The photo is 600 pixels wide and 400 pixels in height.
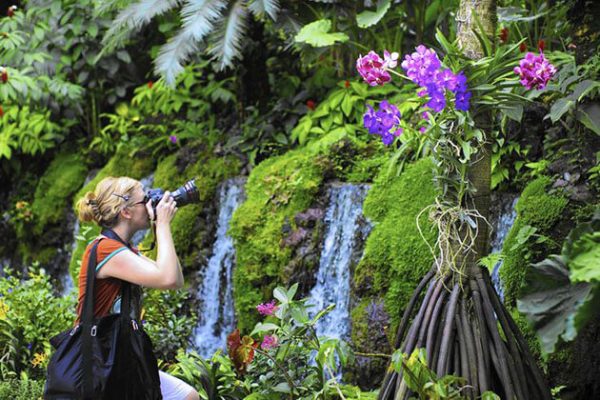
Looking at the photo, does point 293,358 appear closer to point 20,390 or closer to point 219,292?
point 20,390

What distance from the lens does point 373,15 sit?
632cm

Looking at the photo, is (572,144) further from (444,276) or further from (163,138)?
(163,138)

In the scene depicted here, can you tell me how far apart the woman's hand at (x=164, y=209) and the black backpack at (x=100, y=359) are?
0.28 meters

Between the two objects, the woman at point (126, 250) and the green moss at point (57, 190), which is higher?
the green moss at point (57, 190)

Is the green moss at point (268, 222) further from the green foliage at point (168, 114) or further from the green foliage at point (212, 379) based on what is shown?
the green foliage at point (168, 114)

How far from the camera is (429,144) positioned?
11.7 ft

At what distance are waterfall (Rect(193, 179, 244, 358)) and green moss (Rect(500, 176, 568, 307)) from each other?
254cm

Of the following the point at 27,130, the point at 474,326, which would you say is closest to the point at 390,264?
the point at 474,326

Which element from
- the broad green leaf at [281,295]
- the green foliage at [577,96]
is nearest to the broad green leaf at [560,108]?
the green foliage at [577,96]

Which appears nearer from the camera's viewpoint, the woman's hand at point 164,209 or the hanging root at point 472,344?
the hanging root at point 472,344

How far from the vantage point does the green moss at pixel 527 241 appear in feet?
13.7

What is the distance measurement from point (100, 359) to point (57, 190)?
18.8 feet

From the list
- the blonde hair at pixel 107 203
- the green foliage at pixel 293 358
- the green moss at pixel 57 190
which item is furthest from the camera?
the green moss at pixel 57 190

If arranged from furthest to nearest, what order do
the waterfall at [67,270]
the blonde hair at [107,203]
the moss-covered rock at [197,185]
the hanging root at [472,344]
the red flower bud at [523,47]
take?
the waterfall at [67,270] < the moss-covered rock at [197,185] < the red flower bud at [523,47] < the blonde hair at [107,203] < the hanging root at [472,344]
